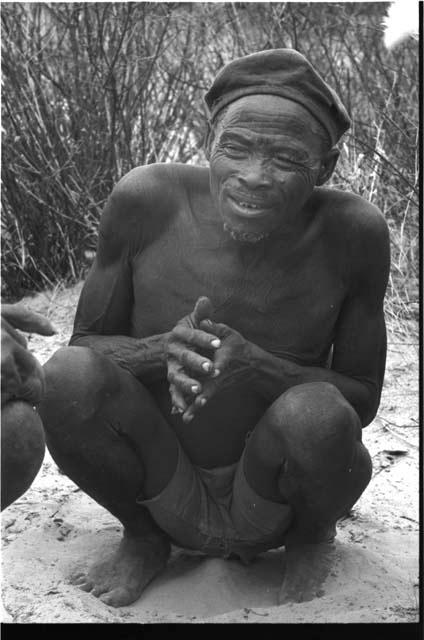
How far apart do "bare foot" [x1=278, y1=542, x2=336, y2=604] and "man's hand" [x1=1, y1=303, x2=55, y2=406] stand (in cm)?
102

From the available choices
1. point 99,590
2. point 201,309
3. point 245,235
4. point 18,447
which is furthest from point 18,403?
point 99,590

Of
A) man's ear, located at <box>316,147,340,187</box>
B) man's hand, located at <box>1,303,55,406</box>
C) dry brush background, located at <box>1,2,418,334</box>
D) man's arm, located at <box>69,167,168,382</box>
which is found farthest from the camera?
dry brush background, located at <box>1,2,418,334</box>

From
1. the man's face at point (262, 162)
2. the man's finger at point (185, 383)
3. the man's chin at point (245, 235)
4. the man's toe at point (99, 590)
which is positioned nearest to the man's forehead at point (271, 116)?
the man's face at point (262, 162)

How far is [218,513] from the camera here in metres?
2.85

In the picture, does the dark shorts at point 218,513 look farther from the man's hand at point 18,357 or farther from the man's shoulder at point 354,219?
the man's hand at point 18,357

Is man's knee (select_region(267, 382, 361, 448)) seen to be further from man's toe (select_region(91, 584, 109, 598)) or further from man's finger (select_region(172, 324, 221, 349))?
man's toe (select_region(91, 584, 109, 598))

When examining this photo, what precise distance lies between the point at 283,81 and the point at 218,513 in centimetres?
108

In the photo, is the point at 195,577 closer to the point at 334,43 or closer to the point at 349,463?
the point at 349,463

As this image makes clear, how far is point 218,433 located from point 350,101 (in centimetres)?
284

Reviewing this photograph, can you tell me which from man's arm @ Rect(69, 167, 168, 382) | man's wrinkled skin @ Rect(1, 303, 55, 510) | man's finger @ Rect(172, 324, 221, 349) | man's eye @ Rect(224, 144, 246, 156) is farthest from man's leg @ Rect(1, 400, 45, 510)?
man's eye @ Rect(224, 144, 246, 156)

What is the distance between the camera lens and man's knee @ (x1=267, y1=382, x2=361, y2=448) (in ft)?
8.38

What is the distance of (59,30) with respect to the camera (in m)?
5.21

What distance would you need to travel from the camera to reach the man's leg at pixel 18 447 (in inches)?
78.1

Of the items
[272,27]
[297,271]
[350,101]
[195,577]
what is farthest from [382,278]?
[272,27]
